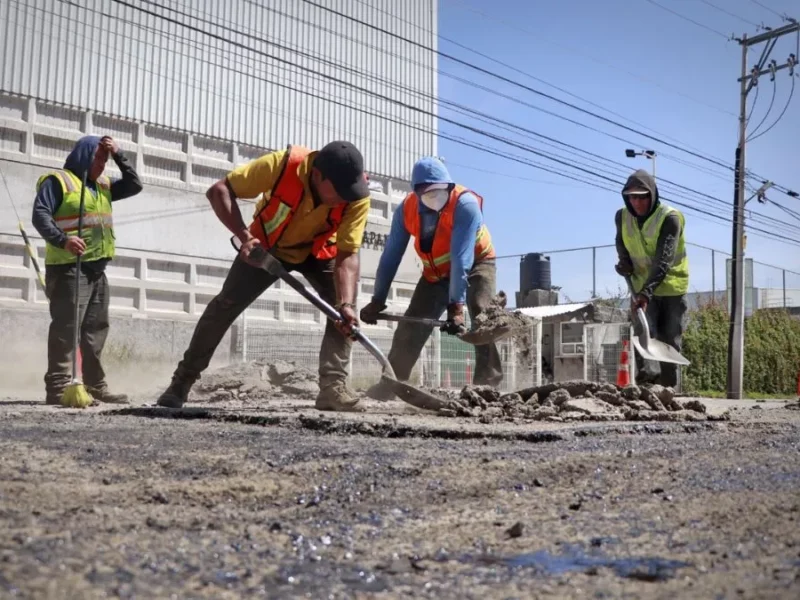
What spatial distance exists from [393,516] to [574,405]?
336 cm

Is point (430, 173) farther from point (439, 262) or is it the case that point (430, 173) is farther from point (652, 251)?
point (652, 251)

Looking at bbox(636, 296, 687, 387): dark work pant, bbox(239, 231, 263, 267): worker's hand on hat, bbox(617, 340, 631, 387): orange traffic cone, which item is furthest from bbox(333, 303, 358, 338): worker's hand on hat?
bbox(617, 340, 631, 387): orange traffic cone

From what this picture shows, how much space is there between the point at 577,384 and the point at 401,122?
12.7 meters

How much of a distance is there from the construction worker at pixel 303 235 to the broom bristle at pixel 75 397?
0.57 meters

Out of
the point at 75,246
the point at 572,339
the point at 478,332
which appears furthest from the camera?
the point at 572,339

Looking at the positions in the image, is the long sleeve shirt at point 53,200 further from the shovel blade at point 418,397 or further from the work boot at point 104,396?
the shovel blade at point 418,397

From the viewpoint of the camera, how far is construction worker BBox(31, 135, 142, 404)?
256 inches

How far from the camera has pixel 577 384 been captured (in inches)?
238

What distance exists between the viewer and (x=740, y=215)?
18109 mm

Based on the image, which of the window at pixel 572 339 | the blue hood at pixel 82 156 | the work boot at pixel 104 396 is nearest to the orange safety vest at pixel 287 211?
the blue hood at pixel 82 156

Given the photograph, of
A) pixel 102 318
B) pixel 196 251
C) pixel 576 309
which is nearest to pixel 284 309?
pixel 196 251

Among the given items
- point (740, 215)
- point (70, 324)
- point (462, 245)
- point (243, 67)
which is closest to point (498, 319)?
point (462, 245)

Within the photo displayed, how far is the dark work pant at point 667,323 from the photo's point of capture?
737cm

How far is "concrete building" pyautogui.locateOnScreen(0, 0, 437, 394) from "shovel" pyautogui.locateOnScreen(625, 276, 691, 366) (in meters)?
6.44
